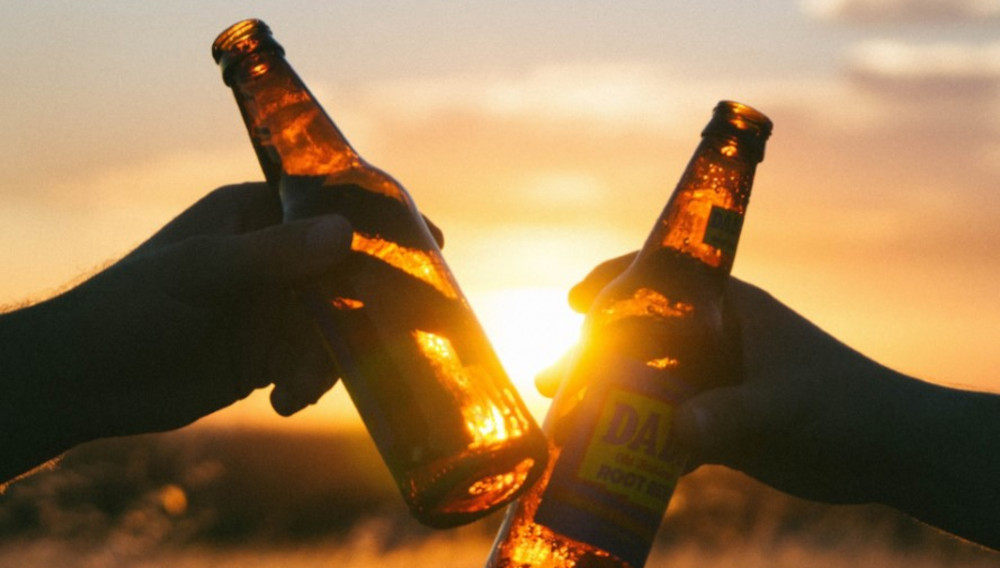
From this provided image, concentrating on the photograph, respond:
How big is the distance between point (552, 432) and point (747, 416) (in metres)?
0.41

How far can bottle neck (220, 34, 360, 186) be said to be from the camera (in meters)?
2.31

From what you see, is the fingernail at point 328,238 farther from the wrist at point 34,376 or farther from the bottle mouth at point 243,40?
the wrist at point 34,376

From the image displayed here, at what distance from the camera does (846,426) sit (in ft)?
8.02

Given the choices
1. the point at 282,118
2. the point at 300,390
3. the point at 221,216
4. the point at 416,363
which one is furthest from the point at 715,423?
the point at 221,216

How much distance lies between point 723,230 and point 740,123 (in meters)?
0.24

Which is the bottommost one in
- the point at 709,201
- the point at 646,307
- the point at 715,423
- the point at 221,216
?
the point at 715,423

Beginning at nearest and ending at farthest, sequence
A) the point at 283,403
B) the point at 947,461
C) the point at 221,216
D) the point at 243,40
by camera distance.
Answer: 1. the point at 243,40
2. the point at 947,461
3. the point at 221,216
4. the point at 283,403

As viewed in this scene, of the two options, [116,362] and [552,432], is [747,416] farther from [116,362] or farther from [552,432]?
[116,362]

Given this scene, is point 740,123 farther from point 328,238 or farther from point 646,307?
point 328,238

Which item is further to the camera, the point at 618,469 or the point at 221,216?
the point at 221,216

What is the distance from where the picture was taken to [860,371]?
2461 millimetres

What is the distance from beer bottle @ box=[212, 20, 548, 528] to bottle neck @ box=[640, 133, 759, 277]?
0.55 meters

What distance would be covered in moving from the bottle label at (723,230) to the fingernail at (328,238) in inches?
30.3

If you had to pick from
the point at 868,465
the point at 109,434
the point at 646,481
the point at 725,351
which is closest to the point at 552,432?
the point at 646,481
